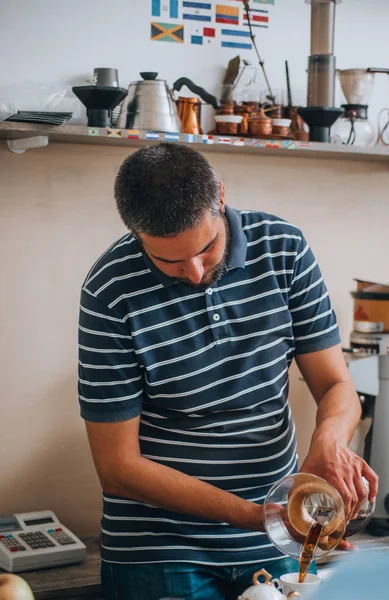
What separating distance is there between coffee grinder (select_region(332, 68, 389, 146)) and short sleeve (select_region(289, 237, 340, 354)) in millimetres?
1029

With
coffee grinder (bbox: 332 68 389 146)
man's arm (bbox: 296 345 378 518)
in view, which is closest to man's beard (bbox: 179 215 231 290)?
man's arm (bbox: 296 345 378 518)

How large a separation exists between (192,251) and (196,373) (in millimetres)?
318

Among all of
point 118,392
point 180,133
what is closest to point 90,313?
point 118,392

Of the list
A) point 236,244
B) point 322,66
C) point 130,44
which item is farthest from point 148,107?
point 236,244

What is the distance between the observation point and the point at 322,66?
2648 mm

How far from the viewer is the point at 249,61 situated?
2.77 metres

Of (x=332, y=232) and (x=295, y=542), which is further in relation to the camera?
(x=332, y=232)

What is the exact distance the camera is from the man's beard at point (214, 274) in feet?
5.80

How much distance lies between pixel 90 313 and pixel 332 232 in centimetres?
142

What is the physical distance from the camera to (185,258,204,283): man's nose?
5.38 ft

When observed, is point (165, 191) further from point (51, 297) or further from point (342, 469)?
point (51, 297)

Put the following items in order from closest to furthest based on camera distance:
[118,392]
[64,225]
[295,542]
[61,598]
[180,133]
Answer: [295,542], [118,392], [61,598], [180,133], [64,225]

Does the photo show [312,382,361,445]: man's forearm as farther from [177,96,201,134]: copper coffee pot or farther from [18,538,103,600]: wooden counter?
[177,96,201,134]: copper coffee pot

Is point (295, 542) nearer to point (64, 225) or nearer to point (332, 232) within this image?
point (64, 225)
